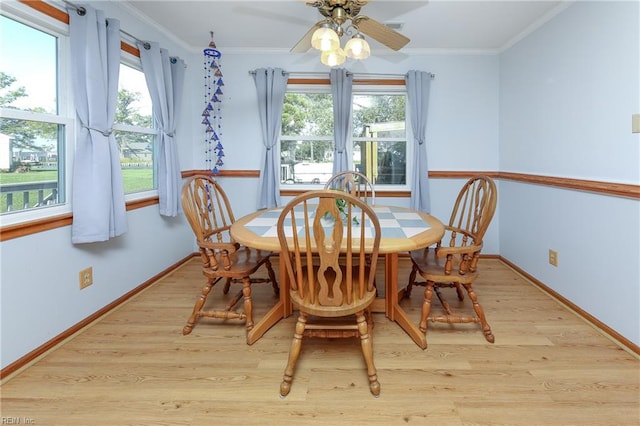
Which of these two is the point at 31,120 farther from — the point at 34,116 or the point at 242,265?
the point at 242,265

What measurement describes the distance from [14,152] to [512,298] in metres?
3.32

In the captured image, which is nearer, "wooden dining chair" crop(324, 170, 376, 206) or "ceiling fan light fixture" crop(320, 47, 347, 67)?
"ceiling fan light fixture" crop(320, 47, 347, 67)

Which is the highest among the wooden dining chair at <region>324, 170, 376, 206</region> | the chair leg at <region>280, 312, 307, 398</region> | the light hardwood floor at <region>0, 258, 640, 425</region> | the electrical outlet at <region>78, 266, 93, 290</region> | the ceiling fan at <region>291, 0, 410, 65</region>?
the ceiling fan at <region>291, 0, 410, 65</region>

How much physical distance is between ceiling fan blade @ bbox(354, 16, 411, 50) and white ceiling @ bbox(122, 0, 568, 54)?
0.51 metres

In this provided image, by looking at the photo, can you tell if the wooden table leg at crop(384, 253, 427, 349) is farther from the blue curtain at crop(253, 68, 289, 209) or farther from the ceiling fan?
the blue curtain at crop(253, 68, 289, 209)

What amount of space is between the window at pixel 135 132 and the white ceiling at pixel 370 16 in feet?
1.34

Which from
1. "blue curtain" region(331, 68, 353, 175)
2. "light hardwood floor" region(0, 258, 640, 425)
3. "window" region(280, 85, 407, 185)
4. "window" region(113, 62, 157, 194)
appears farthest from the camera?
"window" region(280, 85, 407, 185)

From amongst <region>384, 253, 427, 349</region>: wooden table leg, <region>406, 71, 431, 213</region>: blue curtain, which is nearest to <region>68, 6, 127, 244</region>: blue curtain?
<region>384, 253, 427, 349</region>: wooden table leg

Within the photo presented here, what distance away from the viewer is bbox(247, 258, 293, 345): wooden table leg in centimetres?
204

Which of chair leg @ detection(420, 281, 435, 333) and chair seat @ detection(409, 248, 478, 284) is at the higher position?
chair seat @ detection(409, 248, 478, 284)

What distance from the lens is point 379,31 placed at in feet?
6.85

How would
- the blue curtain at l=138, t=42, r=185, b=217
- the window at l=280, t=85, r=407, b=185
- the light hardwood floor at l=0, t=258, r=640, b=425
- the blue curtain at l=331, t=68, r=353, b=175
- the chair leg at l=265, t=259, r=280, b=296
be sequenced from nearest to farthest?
the light hardwood floor at l=0, t=258, r=640, b=425
the chair leg at l=265, t=259, r=280, b=296
the blue curtain at l=138, t=42, r=185, b=217
the blue curtain at l=331, t=68, r=353, b=175
the window at l=280, t=85, r=407, b=185

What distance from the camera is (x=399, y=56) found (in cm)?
367

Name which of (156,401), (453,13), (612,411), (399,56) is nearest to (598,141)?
(453,13)
